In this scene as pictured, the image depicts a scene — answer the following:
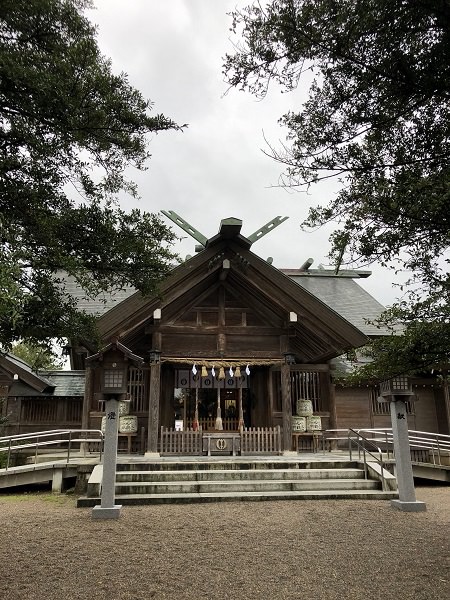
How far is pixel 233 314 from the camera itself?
524 inches

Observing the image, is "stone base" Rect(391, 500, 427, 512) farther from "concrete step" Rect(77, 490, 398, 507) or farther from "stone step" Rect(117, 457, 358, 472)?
"stone step" Rect(117, 457, 358, 472)

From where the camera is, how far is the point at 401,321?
4.84m

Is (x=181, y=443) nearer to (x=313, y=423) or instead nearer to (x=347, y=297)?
(x=313, y=423)

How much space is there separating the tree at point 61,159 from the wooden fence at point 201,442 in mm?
6900

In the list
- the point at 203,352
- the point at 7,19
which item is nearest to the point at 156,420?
the point at 203,352

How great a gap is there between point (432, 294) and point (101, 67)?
4.40 metres

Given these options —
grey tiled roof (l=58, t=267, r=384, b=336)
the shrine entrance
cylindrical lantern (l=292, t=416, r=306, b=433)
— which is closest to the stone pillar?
cylindrical lantern (l=292, t=416, r=306, b=433)

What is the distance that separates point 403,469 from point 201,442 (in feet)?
18.2

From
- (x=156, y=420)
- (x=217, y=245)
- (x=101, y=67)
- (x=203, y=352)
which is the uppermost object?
(x=217, y=245)

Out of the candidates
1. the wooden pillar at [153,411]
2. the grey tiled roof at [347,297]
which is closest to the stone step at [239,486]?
the wooden pillar at [153,411]

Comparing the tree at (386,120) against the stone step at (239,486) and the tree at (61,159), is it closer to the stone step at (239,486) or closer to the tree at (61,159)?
the tree at (61,159)

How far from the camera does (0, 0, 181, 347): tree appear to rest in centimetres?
449

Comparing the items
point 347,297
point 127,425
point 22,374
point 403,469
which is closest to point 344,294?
point 347,297

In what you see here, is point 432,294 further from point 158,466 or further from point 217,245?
point 217,245
